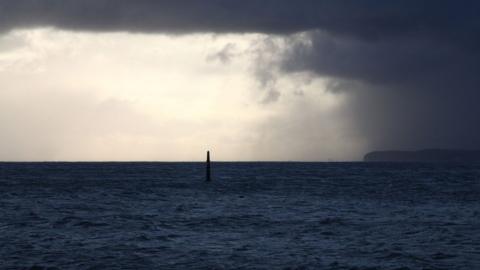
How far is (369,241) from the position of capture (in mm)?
33219

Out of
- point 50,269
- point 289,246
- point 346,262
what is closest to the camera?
point 50,269

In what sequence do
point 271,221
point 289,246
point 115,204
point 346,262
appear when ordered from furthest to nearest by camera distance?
point 115,204
point 271,221
point 289,246
point 346,262

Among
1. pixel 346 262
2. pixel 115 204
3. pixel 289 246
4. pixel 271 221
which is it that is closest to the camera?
pixel 346 262

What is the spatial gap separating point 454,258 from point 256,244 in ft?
28.0

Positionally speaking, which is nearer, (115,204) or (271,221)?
(271,221)

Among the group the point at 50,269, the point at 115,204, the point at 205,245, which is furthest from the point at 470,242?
the point at 115,204

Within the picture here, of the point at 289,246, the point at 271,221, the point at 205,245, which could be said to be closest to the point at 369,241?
the point at 289,246

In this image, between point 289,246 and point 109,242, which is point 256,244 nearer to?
point 289,246

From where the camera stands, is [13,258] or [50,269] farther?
[13,258]

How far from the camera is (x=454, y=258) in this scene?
1114 inches

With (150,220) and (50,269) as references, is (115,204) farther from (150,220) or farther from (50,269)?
(50,269)

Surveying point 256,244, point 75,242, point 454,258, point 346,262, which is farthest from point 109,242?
point 454,258

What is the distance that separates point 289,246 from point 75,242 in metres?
9.56

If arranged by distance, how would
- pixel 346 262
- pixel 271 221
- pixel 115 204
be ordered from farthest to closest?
pixel 115 204 → pixel 271 221 → pixel 346 262
